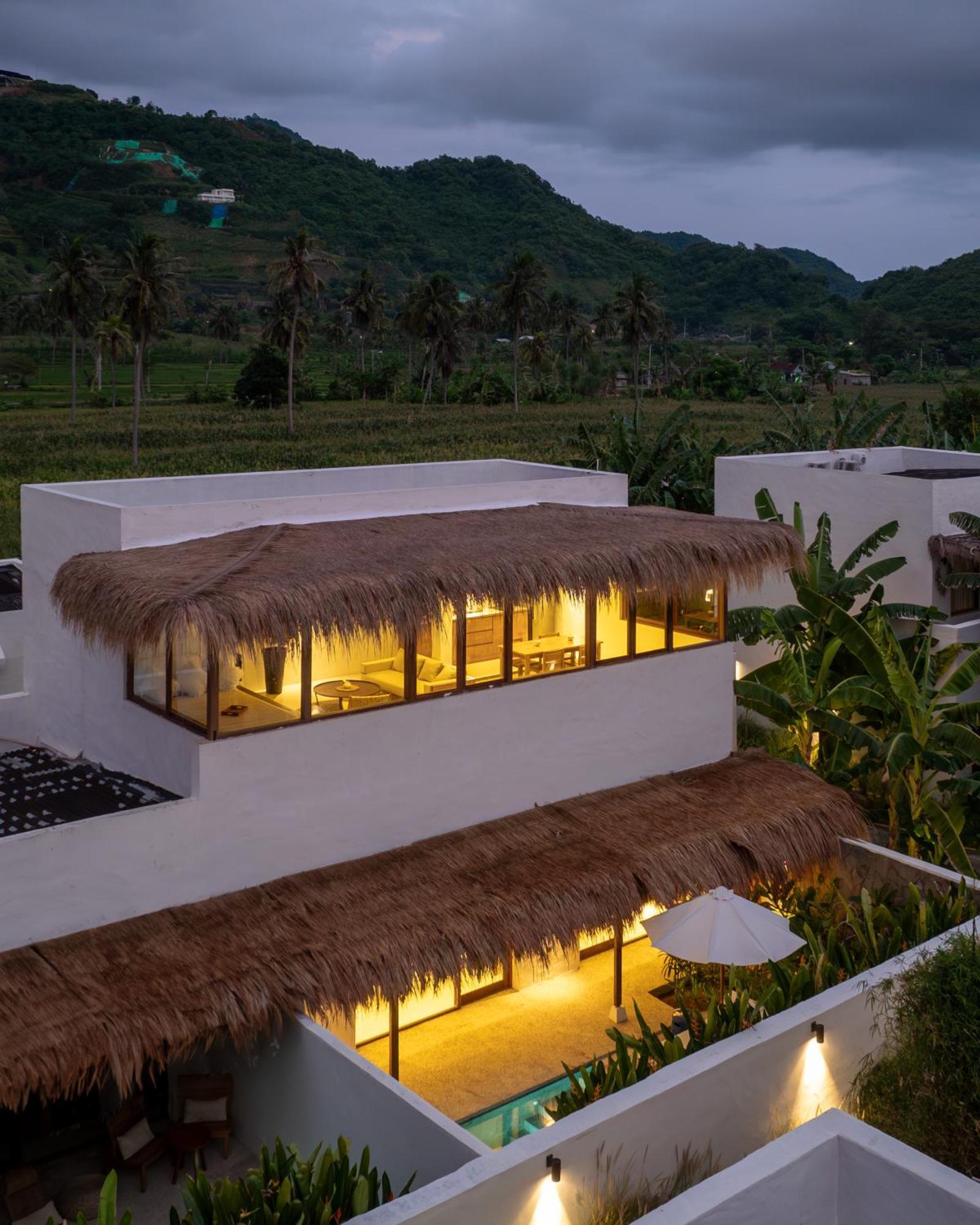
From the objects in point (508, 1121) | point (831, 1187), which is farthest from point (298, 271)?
point (831, 1187)

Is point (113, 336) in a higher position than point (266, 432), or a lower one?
A: higher

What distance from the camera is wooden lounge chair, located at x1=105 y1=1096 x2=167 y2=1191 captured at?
8.95 meters

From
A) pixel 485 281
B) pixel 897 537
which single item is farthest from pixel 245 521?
pixel 485 281

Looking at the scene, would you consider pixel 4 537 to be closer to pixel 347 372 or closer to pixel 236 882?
pixel 236 882

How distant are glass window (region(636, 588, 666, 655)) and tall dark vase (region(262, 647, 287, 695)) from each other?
3.95 meters

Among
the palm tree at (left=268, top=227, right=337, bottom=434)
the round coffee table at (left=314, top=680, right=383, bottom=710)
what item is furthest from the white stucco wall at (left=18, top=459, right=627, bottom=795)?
the palm tree at (left=268, top=227, right=337, bottom=434)

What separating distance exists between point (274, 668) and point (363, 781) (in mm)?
1284

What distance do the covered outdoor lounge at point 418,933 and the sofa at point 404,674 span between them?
1346mm

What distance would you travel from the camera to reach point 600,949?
1233 cm

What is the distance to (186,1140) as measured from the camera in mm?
8984

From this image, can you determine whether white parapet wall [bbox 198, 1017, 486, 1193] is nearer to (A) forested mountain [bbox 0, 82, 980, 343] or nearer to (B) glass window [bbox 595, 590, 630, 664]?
(B) glass window [bbox 595, 590, 630, 664]

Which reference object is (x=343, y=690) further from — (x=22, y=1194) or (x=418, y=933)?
(x=22, y=1194)

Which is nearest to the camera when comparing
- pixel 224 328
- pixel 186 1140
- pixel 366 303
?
pixel 186 1140

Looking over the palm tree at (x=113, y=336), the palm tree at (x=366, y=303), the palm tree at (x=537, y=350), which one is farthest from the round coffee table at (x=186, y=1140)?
the palm tree at (x=366, y=303)
